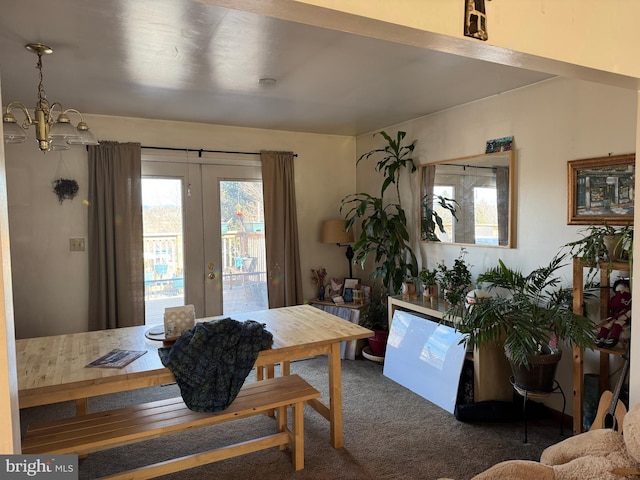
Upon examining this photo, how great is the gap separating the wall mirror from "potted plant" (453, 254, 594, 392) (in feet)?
1.32

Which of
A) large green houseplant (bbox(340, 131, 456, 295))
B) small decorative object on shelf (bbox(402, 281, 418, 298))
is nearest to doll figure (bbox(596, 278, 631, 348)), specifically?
large green houseplant (bbox(340, 131, 456, 295))

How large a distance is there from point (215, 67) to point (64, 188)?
1943 mm

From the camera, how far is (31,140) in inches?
138

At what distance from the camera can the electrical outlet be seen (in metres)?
3.69

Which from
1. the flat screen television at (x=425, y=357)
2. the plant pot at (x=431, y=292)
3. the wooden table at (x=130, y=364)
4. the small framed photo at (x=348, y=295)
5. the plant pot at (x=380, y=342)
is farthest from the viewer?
the small framed photo at (x=348, y=295)

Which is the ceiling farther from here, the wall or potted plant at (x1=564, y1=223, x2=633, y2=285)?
potted plant at (x1=564, y1=223, x2=633, y2=285)

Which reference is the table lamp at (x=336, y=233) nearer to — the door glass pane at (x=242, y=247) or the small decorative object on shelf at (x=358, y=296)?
the small decorative object on shelf at (x=358, y=296)

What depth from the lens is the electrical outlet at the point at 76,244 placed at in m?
3.69

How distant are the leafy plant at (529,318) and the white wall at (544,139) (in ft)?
0.56

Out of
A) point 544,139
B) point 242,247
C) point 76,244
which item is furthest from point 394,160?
point 76,244

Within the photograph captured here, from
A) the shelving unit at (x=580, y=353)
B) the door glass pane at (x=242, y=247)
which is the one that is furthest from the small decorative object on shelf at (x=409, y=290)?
the shelving unit at (x=580, y=353)

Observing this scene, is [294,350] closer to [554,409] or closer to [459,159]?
[554,409]

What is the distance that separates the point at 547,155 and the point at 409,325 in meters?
1.64

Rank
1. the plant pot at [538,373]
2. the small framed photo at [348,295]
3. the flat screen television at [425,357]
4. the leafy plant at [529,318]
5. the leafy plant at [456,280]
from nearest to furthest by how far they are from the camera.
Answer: the leafy plant at [529,318], the plant pot at [538,373], the flat screen television at [425,357], the leafy plant at [456,280], the small framed photo at [348,295]
